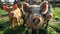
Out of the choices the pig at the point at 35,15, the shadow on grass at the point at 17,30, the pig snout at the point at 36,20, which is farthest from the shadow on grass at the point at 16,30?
the pig snout at the point at 36,20

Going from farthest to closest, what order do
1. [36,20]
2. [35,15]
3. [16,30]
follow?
[16,30] < [35,15] < [36,20]

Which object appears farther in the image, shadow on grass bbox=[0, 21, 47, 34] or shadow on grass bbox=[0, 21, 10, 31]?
shadow on grass bbox=[0, 21, 10, 31]

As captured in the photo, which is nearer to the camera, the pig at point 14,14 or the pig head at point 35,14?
the pig head at point 35,14

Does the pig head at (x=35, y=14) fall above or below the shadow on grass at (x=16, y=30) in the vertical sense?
above

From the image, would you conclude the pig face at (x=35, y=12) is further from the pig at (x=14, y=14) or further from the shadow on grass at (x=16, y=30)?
the shadow on grass at (x=16, y=30)

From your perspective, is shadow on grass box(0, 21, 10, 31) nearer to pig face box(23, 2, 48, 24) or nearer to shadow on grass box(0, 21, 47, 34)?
shadow on grass box(0, 21, 47, 34)

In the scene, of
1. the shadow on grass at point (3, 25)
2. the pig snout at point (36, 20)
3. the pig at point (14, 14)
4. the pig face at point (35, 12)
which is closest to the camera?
the pig snout at point (36, 20)

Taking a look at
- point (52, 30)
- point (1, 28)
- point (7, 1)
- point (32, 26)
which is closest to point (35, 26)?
point (32, 26)

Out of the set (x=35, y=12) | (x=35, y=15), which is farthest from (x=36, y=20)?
(x=35, y=12)

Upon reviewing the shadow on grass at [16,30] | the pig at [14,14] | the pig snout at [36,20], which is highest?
the pig snout at [36,20]

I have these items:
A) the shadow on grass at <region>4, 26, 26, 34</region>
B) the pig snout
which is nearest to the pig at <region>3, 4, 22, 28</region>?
the shadow on grass at <region>4, 26, 26, 34</region>

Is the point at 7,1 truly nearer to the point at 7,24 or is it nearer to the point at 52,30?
the point at 7,24

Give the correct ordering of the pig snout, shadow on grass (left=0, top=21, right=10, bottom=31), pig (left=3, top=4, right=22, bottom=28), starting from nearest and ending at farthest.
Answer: the pig snout → pig (left=3, top=4, right=22, bottom=28) → shadow on grass (left=0, top=21, right=10, bottom=31)

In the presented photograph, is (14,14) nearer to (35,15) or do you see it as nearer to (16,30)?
(16,30)
